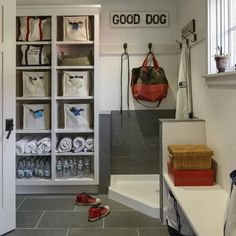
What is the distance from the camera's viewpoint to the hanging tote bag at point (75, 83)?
12.2ft

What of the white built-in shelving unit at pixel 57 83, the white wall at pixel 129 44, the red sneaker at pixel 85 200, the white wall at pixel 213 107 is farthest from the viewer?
the white wall at pixel 129 44

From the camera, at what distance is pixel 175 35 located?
4.04m

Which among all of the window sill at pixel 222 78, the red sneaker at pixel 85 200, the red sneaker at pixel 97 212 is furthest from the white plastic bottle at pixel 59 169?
the window sill at pixel 222 78

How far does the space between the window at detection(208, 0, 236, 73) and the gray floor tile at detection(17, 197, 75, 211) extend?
2.06 metres

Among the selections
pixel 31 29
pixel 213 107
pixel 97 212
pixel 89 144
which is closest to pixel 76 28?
pixel 31 29

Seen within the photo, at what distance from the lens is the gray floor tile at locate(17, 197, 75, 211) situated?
10.9 ft

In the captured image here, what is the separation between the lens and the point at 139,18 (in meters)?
4.02

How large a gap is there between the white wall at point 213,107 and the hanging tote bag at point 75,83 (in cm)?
128

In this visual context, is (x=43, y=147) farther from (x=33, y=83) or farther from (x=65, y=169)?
(x=33, y=83)

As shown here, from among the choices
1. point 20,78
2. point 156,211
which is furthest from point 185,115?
point 20,78

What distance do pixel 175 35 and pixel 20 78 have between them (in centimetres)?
204

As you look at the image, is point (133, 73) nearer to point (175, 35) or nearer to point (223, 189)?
point (175, 35)

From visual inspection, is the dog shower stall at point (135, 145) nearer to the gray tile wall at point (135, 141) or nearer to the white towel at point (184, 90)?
the gray tile wall at point (135, 141)

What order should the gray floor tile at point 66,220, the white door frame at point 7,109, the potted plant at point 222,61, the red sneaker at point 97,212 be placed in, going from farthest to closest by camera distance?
1. the red sneaker at point 97,212
2. the gray floor tile at point 66,220
3. the white door frame at point 7,109
4. the potted plant at point 222,61
